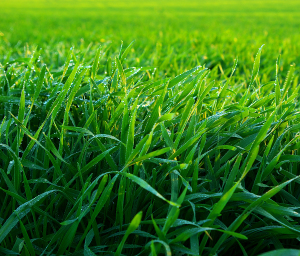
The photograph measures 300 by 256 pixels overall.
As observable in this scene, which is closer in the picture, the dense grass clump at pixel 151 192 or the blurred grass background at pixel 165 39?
the dense grass clump at pixel 151 192

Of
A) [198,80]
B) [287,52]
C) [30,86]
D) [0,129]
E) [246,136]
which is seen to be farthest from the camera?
[287,52]

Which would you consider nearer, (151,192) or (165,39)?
(151,192)

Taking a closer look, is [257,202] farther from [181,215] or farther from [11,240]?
[11,240]

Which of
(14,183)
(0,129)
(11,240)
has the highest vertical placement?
(0,129)

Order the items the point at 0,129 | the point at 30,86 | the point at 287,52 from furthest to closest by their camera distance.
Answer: the point at 287,52 → the point at 30,86 → the point at 0,129

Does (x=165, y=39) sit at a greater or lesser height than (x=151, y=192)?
greater

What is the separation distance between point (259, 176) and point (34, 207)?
632mm

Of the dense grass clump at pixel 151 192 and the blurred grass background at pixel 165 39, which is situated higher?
the blurred grass background at pixel 165 39

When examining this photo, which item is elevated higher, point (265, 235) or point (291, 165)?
point (291, 165)

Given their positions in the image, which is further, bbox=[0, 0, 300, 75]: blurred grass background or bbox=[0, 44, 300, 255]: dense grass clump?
bbox=[0, 0, 300, 75]: blurred grass background

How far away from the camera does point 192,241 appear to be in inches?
26.8

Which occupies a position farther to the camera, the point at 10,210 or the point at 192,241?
the point at 10,210

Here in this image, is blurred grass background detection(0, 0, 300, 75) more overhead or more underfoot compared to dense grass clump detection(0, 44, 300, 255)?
more overhead

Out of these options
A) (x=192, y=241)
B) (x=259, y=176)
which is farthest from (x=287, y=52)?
(x=192, y=241)
